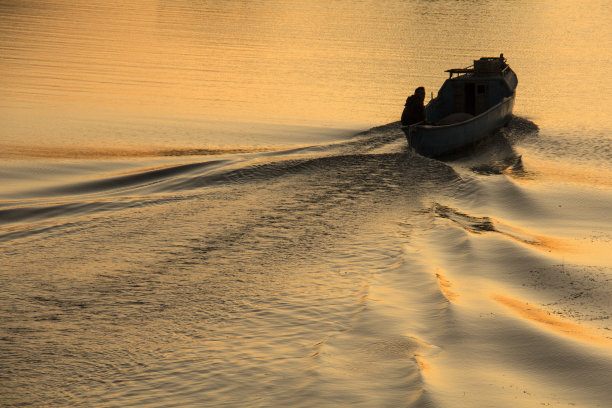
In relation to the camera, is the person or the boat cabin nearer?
the person

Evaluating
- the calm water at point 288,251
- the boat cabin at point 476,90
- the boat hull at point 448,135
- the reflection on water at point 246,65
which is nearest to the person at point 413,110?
the boat hull at point 448,135

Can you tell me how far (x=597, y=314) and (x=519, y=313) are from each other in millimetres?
1270

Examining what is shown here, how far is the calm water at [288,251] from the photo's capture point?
8.34m

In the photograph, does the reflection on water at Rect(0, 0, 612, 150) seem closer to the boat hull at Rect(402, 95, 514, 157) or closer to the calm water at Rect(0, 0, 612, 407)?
the calm water at Rect(0, 0, 612, 407)

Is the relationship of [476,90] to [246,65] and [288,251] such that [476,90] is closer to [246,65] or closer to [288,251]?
[288,251]

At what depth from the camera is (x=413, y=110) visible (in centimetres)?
1966

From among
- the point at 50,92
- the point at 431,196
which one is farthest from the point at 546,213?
the point at 50,92

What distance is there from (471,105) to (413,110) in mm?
5672

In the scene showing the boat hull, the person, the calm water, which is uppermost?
the person

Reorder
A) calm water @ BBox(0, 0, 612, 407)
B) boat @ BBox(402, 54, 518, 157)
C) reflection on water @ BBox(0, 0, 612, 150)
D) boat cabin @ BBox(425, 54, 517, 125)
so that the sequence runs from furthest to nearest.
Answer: reflection on water @ BBox(0, 0, 612, 150) → boat cabin @ BBox(425, 54, 517, 125) → boat @ BBox(402, 54, 518, 157) → calm water @ BBox(0, 0, 612, 407)

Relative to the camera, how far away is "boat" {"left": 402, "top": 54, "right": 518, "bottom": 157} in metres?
20.1

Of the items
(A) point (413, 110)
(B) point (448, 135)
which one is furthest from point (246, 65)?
(B) point (448, 135)

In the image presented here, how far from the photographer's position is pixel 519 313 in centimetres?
1019

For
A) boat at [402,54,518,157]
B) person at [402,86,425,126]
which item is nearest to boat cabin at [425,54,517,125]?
boat at [402,54,518,157]
